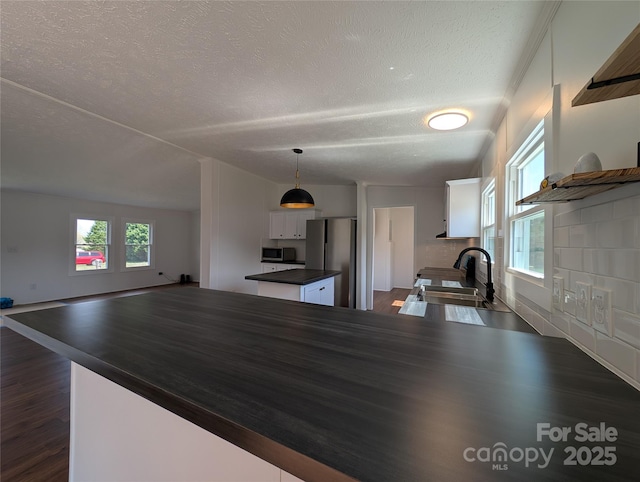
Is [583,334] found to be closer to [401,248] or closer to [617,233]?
[617,233]

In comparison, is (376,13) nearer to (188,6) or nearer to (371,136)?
(188,6)

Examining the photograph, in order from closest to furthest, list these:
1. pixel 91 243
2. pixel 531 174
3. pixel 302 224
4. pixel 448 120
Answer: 1. pixel 531 174
2. pixel 448 120
3. pixel 302 224
4. pixel 91 243

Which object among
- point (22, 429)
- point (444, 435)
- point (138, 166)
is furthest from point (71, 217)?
point (444, 435)

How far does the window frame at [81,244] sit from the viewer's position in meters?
6.03

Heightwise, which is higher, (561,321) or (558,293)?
(558,293)

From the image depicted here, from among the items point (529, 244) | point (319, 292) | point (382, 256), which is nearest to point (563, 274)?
point (529, 244)

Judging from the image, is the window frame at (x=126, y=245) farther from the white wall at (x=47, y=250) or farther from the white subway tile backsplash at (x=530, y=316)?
the white subway tile backsplash at (x=530, y=316)

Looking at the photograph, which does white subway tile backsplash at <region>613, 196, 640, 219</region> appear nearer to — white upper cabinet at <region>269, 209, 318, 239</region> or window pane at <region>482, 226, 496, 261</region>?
window pane at <region>482, 226, 496, 261</region>

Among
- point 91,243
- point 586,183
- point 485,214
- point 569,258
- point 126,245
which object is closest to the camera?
point 586,183

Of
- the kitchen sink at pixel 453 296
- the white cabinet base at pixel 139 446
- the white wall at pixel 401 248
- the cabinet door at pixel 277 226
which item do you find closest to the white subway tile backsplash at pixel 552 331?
the kitchen sink at pixel 453 296

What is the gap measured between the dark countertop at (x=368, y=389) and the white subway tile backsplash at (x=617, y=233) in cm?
33

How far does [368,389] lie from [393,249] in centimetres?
768

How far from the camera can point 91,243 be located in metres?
6.39

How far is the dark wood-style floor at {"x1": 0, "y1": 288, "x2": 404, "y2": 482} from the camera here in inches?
62.8
